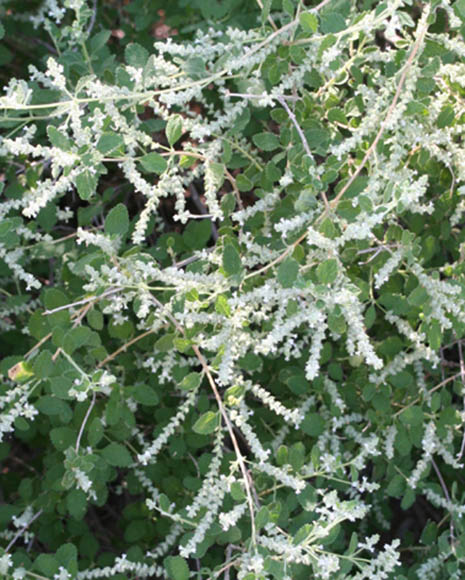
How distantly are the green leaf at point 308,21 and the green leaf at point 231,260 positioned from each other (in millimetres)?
631

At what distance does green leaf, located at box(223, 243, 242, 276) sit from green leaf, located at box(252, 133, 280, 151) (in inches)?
17.1

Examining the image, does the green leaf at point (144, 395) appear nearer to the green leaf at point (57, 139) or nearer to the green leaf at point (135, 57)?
the green leaf at point (57, 139)

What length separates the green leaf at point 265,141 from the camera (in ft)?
7.31

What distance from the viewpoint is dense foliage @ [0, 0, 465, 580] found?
2018mm

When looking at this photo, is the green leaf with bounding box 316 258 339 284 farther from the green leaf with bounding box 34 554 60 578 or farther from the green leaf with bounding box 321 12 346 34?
the green leaf with bounding box 34 554 60 578

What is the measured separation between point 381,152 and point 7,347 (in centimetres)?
169

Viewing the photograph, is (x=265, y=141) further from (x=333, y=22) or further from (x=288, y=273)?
(x=288, y=273)

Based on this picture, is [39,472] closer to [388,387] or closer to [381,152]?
[388,387]

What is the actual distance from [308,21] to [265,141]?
1.22ft

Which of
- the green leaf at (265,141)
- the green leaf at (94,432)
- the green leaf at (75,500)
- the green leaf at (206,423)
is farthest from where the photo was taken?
the green leaf at (75,500)

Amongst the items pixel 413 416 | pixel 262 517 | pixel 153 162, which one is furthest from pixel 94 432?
pixel 413 416

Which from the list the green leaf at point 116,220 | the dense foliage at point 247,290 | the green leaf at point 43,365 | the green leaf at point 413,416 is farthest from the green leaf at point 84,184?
the green leaf at point 413,416

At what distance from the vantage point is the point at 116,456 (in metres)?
2.39

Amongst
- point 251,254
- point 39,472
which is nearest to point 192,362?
point 251,254
